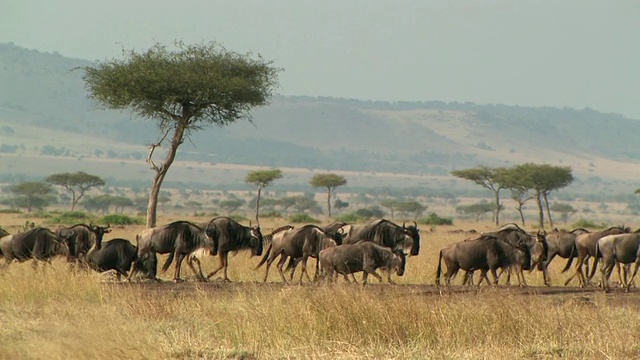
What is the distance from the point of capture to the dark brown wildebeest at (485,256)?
61.2ft

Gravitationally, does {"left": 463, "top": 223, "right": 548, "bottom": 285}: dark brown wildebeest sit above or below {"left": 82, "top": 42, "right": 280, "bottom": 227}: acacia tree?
below

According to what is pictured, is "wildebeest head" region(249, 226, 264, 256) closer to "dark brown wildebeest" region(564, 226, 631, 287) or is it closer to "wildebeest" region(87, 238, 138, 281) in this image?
"wildebeest" region(87, 238, 138, 281)

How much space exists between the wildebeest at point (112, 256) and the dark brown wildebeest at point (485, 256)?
564 cm

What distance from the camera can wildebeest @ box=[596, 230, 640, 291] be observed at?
1855cm

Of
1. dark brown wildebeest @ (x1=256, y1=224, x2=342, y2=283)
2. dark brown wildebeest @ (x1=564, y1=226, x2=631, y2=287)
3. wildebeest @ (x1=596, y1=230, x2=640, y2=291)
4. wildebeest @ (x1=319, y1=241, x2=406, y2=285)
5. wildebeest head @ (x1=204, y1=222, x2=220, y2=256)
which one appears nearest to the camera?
wildebeest @ (x1=319, y1=241, x2=406, y2=285)

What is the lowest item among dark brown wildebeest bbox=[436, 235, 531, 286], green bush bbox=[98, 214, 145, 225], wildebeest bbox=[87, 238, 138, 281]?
green bush bbox=[98, 214, 145, 225]

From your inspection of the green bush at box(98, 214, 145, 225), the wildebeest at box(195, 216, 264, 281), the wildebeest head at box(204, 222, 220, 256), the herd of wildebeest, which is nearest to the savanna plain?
the herd of wildebeest

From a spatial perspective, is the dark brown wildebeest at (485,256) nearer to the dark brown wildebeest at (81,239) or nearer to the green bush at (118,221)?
the dark brown wildebeest at (81,239)

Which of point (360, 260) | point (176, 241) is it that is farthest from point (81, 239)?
point (360, 260)

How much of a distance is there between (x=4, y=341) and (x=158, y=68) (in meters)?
23.2

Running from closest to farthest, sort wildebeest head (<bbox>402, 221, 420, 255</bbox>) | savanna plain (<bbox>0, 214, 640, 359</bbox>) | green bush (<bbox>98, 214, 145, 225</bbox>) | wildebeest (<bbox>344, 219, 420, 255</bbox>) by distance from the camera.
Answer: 1. savanna plain (<bbox>0, 214, 640, 359</bbox>)
2. wildebeest head (<bbox>402, 221, 420, 255</bbox>)
3. wildebeest (<bbox>344, 219, 420, 255</bbox>)
4. green bush (<bbox>98, 214, 145, 225</bbox>)

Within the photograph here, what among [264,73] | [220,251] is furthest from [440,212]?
[220,251]

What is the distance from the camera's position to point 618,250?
1872 cm

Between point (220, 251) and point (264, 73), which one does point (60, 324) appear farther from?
point (264, 73)
